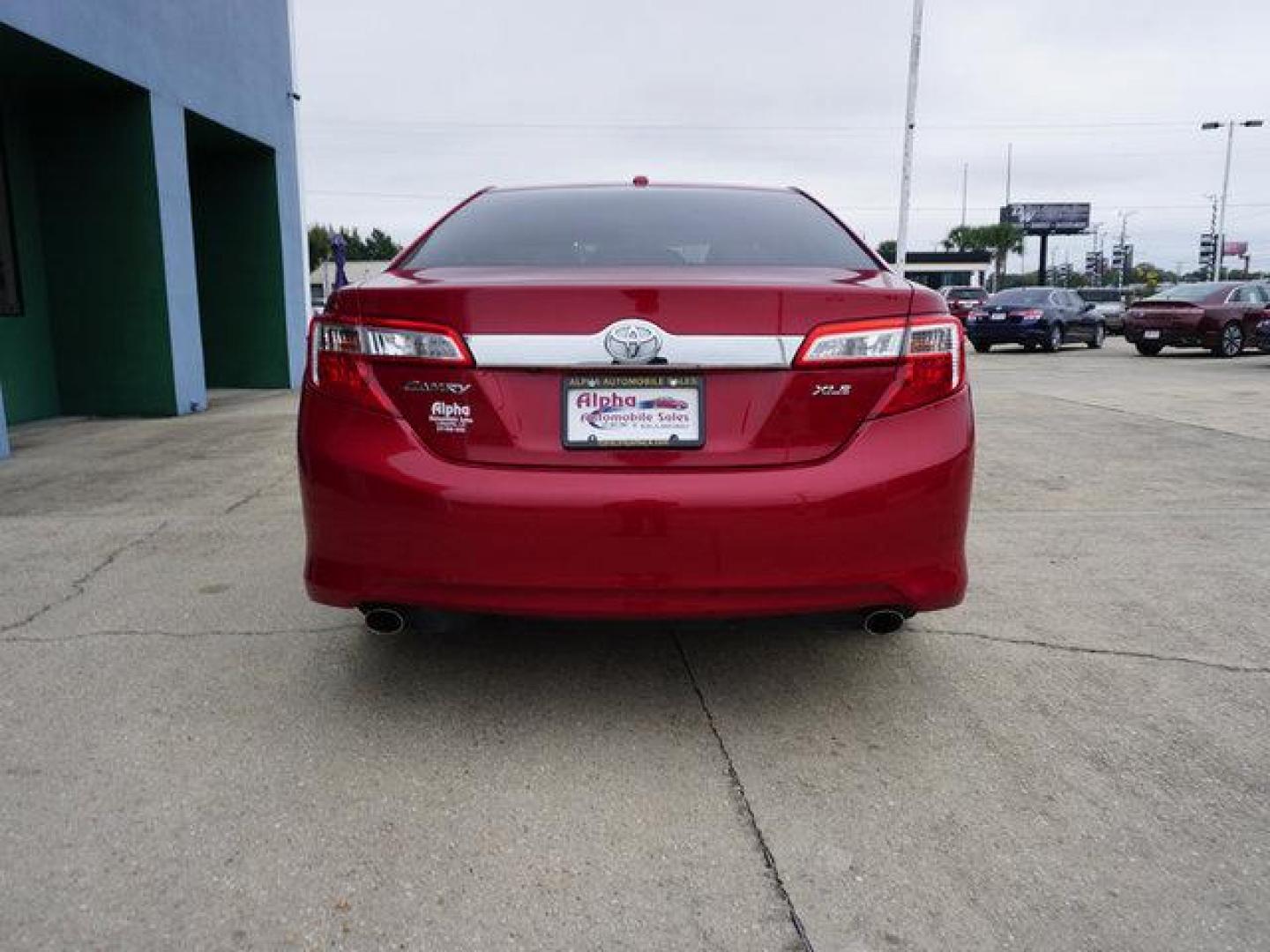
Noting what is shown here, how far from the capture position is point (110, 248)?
33.3ft

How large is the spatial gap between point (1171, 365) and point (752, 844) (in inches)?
703

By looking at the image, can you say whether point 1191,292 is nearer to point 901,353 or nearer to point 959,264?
point 901,353

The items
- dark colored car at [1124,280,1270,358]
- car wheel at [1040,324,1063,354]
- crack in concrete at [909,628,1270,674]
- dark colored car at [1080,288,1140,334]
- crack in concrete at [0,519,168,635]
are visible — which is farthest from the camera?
dark colored car at [1080,288,1140,334]

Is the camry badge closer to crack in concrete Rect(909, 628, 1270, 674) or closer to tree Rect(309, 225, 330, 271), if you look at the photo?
crack in concrete Rect(909, 628, 1270, 674)

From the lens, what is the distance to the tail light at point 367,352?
2.50 m

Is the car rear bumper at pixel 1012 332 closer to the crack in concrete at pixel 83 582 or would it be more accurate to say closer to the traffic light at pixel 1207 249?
the crack in concrete at pixel 83 582

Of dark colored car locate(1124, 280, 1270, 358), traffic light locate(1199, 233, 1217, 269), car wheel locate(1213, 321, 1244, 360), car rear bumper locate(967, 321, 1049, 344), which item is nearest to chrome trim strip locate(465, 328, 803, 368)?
dark colored car locate(1124, 280, 1270, 358)

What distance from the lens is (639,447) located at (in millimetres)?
2455

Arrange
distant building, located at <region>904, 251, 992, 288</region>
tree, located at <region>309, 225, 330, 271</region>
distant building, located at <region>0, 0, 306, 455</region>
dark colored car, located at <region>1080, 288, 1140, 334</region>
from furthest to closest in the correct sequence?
distant building, located at <region>904, 251, 992, 288</region>, tree, located at <region>309, 225, 330, 271</region>, dark colored car, located at <region>1080, 288, 1140, 334</region>, distant building, located at <region>0, 0, 306, 455</region>

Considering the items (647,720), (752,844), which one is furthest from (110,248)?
(752,844)

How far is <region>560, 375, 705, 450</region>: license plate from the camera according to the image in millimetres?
2449

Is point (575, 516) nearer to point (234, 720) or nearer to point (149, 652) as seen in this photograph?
point (234, 720)

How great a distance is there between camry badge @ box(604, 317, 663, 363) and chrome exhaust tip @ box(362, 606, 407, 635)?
90cm

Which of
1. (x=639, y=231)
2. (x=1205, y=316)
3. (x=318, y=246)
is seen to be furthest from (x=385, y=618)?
(x=318, y=246)
